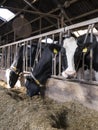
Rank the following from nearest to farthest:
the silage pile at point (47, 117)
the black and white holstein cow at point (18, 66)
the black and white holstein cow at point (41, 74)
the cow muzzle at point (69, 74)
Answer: the silage pile at point (47, 117) → the cow muzzle at point (69, 74) → the black and white holstein cow at point (41, 74) → the black and white holstein cow at point (18, 66)

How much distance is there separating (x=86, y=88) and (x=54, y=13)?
4.89 m

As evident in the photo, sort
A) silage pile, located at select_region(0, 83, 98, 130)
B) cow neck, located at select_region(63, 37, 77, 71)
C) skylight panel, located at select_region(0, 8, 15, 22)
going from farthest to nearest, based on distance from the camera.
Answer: skylight panel, located at select_region(0, 8, 15, 22), cow neck, located at select_region(63, 37, 77, 71), silage pile, located at select_region(0, 83, 98, 130)

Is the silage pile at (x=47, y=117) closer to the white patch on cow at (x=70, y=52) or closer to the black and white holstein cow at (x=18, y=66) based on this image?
the white patch on cow at (x=70, y=52)

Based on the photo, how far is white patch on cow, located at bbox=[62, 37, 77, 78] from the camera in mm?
3623

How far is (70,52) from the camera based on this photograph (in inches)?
149

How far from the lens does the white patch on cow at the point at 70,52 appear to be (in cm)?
362

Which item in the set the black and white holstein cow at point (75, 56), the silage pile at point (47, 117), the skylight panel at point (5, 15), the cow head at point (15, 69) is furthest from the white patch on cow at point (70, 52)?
the skylight panel at point (5, 15)

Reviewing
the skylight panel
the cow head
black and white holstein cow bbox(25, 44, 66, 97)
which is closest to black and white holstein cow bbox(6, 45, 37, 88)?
the cow head

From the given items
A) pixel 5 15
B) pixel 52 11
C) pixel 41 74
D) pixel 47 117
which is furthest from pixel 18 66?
pixel 5 15

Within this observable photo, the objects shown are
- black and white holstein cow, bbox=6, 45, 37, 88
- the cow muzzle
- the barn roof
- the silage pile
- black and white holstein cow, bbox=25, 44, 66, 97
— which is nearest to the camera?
the silage pile

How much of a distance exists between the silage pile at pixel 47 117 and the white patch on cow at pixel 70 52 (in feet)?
1.43

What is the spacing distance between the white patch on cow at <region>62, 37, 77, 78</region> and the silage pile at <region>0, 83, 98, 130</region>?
435 mm

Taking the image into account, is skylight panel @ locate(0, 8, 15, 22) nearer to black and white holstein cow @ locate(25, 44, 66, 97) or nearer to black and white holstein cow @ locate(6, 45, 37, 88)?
black and white holstein cow @ locate(6, 45, 37, 88)

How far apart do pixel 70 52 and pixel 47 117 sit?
1295 millimetres
